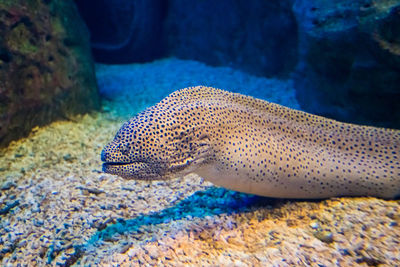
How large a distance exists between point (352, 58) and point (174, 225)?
326 centimetres

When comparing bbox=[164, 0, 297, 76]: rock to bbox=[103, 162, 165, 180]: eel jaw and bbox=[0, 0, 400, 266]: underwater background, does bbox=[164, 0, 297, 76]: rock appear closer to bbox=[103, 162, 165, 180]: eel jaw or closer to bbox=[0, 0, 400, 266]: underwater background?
bbox=[0, 0, 400, 266]: underwater background

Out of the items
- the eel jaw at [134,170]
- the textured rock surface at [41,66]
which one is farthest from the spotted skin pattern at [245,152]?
the textured rock surface at [41,66]

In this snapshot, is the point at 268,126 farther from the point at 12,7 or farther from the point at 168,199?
the point at 12,7

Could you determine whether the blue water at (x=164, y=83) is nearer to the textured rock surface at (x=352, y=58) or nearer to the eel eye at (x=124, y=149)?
the textured rock surface at (x=352, y=58)

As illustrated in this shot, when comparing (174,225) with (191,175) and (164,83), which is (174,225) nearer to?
(191,175)

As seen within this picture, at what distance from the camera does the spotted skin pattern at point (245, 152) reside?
7.31 ft

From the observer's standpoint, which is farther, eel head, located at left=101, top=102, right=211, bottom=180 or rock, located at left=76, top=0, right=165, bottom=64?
rock, located at left=76, top=0, right=165, bottom=64

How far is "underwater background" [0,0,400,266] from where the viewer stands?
2121 mm

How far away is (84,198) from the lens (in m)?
2.89

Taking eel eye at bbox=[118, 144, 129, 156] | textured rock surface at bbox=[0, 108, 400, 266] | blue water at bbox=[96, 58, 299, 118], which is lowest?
textured rock surface at bbox=[0, 108, 400, 266]

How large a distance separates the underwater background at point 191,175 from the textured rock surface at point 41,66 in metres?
0.02

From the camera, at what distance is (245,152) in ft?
7.62

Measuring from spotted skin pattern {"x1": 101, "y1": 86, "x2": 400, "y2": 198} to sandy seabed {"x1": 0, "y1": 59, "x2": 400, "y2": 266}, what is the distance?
0.74 ft

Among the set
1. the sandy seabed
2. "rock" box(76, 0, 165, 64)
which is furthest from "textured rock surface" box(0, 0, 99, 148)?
"rock" box(76, 0, 165, 64)
